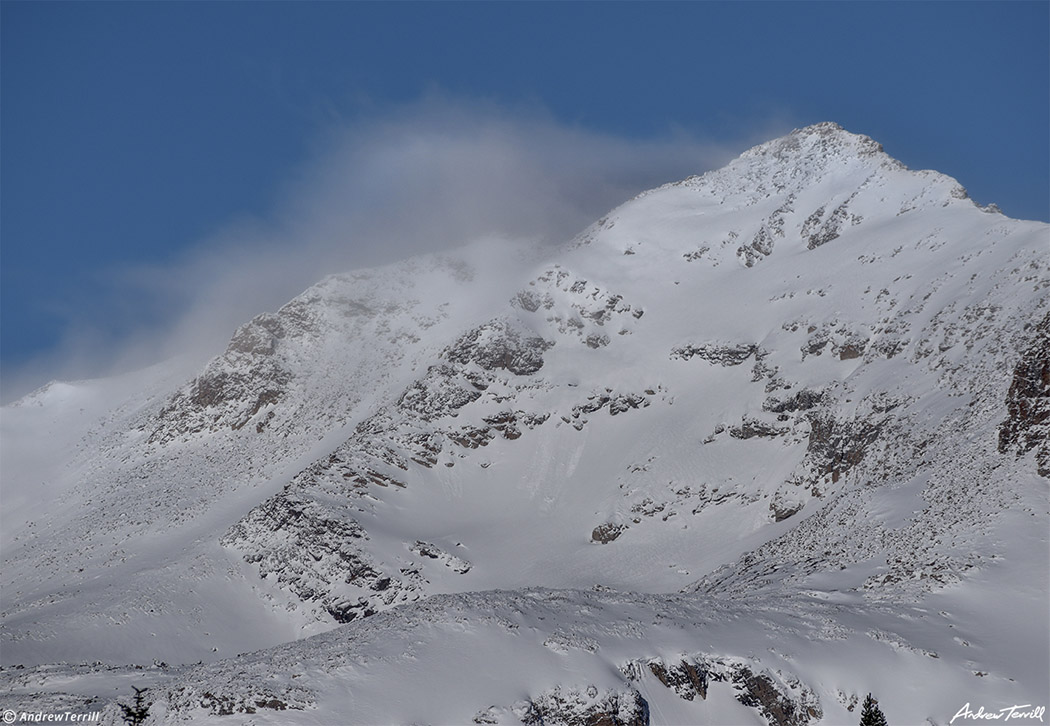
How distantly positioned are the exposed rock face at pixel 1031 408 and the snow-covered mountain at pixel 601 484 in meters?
0.22

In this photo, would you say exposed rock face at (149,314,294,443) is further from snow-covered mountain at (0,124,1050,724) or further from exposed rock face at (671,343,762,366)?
exposed rock face at (671,343,762,366)

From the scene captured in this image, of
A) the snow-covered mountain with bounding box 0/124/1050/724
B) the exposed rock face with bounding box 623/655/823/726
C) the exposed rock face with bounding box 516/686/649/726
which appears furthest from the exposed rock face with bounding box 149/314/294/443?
the exposed rock face with bounding box 516/686/649/726

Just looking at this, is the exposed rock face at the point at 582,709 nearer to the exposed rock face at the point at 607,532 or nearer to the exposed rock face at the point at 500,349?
the exposed rock face at the point at 607,532

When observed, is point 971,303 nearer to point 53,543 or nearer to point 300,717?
point 300,717

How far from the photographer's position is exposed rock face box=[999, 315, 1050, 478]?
51938 mm

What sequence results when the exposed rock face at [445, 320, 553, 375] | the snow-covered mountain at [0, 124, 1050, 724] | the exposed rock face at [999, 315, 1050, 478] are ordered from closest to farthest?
the snow-covered mountain at [0, 124, 1050, 724] → the exposed rock face at [999, 315, 1050, 478] → the exposed rock face at [445, 320, 553, 375]

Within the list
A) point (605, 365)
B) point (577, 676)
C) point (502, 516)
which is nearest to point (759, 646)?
point (577, 676)

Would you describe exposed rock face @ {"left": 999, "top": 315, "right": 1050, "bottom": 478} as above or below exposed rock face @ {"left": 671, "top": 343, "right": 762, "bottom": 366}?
below

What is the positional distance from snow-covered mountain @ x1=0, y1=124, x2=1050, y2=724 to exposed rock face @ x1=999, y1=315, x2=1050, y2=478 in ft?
0.71

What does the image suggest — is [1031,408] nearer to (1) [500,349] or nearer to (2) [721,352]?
(2) [721,352]

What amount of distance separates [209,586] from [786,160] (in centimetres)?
9764

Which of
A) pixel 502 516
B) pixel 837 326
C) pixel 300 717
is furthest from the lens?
pixel 837 326

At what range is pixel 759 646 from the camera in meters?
38.2

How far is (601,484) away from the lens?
83688 millimetres
